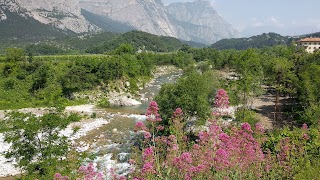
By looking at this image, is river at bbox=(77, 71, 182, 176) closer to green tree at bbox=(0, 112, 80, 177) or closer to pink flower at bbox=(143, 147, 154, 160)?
green tree at bbox=(0, 112, 80, 177)

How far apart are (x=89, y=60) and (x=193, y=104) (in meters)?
34.2

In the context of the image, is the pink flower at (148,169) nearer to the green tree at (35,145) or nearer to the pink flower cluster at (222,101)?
the pink flower cluster at (222,101)

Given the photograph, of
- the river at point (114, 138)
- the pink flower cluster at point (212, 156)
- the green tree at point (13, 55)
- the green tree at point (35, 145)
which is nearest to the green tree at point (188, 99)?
the river at point (114, 138)

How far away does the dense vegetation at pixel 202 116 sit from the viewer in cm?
600

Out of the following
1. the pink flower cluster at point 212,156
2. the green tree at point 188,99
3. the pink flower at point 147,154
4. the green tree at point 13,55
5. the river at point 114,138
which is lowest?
the river at point 114,138

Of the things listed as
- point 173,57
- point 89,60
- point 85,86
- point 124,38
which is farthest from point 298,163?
point 124,38

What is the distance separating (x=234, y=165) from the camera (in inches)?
231

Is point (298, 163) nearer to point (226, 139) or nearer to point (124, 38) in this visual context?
point (226, 139)

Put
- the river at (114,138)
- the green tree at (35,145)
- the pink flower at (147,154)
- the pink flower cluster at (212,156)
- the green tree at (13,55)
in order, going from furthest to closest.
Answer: the green tree at (13,55)
the river at (114,138)
the green tree at (35,145)
the pink flower at (147,154)
the pink flower cluster at (212,156)

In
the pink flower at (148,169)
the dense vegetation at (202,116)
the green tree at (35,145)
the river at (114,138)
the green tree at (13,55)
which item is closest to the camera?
the pink flower at (148,169)

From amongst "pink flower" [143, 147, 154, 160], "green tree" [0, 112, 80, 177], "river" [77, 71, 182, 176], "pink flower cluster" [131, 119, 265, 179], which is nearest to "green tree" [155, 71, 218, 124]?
"river" [77, 71, 182, 176]

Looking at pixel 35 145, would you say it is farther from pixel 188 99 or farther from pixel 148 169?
pixel 188 99

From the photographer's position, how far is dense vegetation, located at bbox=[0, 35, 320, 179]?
6.00 m

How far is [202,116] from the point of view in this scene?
78.7ft
